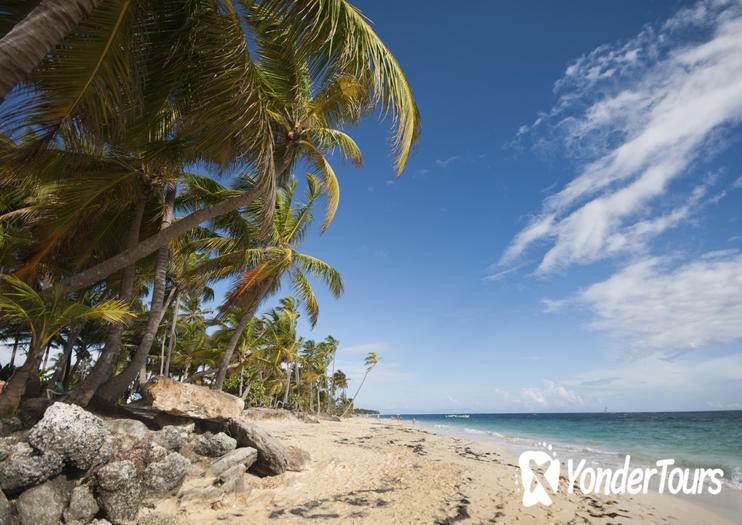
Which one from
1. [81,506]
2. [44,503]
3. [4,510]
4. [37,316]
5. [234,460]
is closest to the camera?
[4,510]

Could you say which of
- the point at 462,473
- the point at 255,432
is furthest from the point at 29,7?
the point at 462,473

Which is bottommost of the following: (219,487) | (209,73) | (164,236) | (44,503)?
(219,487)

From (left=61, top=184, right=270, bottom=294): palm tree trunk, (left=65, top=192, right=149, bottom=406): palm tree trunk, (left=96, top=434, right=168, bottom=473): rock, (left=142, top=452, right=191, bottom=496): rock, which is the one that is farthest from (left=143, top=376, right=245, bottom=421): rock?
(left=61, top=184, right=270, bottom=294): palm tree trunk

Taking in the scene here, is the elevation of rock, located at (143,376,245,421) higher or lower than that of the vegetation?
lower

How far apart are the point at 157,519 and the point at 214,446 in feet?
8.07

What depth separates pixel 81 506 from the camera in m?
3.88

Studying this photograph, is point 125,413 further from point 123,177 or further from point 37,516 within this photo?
point 123,177

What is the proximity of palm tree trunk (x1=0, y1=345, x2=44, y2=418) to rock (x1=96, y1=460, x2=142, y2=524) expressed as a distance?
96.6 inches

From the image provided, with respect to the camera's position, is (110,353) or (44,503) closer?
(44,503)

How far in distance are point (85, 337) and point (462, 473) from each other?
18.5 meters

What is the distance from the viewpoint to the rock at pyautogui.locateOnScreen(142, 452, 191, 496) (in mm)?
4625

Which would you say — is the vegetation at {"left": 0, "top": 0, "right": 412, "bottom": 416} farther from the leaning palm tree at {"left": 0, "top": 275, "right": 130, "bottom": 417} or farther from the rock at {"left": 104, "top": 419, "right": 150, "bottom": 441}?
the rock at {"left": 104, "top": 419, "right": 150, "bottom": 441}

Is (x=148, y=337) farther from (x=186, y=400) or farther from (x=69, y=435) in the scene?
(x=69, y=435)

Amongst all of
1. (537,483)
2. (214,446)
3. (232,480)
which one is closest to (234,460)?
(232,480)
